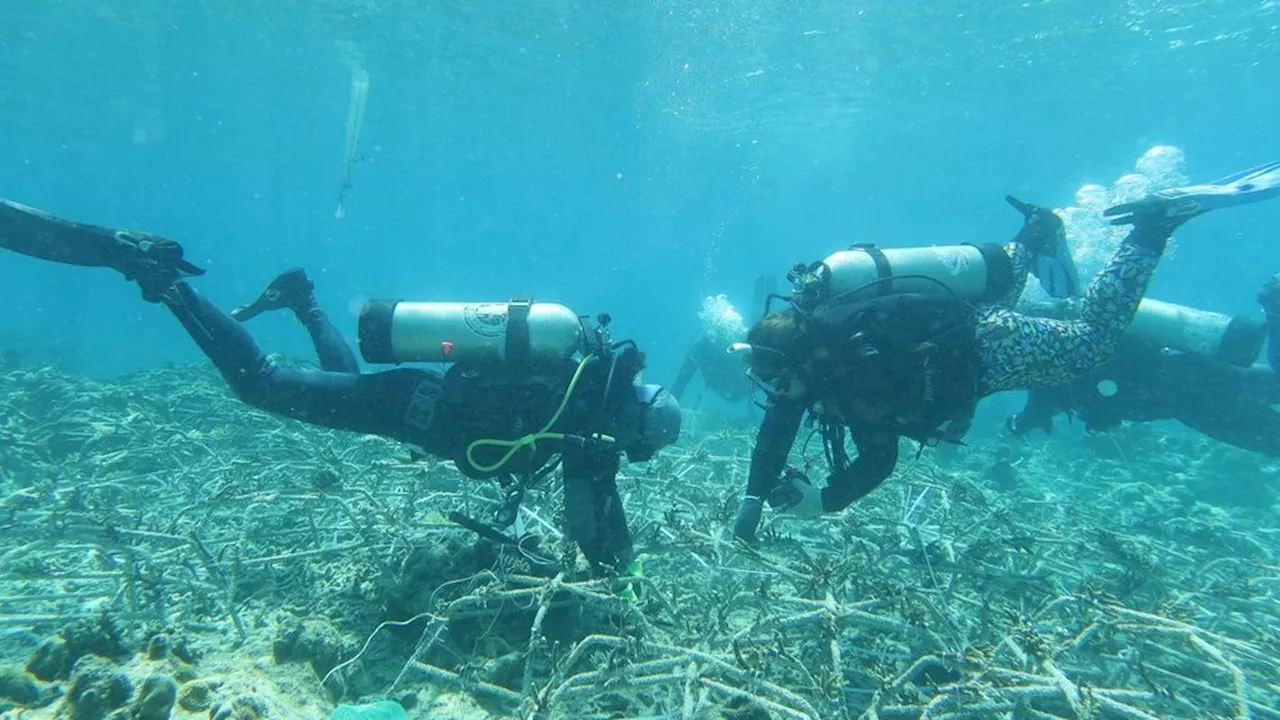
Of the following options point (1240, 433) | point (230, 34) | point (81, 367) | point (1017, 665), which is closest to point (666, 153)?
point (230, 34)

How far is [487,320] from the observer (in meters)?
4.64

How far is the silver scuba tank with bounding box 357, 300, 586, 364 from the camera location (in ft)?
15.2

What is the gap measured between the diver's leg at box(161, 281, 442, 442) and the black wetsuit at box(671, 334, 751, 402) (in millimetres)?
13320

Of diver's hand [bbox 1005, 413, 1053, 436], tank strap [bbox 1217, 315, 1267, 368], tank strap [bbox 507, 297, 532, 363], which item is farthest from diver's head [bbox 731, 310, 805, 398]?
tank strap [bbox 1217, 315, 1267, 368]

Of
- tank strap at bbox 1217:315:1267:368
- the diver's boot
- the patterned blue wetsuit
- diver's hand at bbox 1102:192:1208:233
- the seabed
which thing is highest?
the diver's boot

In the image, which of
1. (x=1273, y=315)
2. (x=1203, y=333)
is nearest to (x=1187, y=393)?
(x=1203, y=333)

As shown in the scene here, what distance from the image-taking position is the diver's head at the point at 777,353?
4.85 meters

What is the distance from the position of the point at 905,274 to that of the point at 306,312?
18.9ft

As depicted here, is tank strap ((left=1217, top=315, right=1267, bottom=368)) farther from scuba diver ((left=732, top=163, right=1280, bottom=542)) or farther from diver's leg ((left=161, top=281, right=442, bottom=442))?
diver's leg ((left=161, top=281, right=442, bottom=442))

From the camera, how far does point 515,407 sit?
457 centimetres

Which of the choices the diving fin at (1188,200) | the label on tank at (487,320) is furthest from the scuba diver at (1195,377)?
the label on tank at (487,320)

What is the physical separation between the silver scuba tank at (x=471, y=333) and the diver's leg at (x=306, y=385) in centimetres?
24

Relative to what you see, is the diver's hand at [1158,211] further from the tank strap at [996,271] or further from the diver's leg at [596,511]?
the diver's leg at [596,511]

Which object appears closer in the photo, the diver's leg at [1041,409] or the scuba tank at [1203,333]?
the scuba tank at [1203,333]
